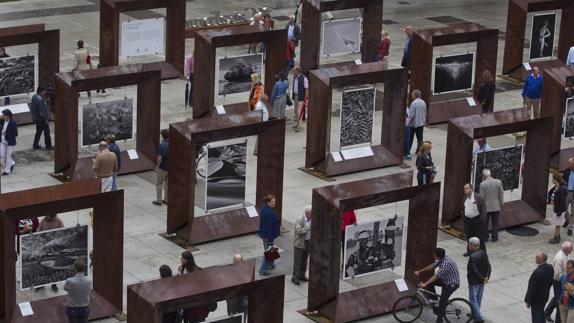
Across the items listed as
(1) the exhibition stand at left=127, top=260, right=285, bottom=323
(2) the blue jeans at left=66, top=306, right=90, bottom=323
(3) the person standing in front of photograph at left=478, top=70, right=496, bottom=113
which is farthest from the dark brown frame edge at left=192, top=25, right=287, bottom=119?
(1) the exhibition stand at left=127, top=260, right=285, bottom=323

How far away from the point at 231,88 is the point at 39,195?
13.8m

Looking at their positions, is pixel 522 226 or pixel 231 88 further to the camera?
pixel 231 88

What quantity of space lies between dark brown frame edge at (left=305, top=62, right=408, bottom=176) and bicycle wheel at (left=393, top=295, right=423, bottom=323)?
25.8 feet

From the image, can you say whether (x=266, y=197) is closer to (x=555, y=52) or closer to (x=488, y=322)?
(x=488, y=322)

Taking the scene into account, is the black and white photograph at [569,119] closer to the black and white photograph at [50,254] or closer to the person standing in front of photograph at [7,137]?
the person standing in front of photograph at [7,137]

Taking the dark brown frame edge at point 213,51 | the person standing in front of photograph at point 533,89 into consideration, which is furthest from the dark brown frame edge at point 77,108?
the person standing in front of photograph at point 533,89

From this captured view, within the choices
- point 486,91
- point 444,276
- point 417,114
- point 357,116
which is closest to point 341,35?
point 486,91

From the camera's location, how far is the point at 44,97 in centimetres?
3431

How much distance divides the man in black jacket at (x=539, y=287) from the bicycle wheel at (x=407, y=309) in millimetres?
2004

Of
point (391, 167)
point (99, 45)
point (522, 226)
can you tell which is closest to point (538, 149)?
point (522, 226)

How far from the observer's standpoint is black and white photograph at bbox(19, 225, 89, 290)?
24031 millimetres

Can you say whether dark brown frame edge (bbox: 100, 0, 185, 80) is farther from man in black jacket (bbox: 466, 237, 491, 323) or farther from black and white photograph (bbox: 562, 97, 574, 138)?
man in black jacket (bbox: 466, 237, 491, 323)

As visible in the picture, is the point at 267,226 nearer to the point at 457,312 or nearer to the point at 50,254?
the point at 457,312

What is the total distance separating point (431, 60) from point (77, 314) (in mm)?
16321
